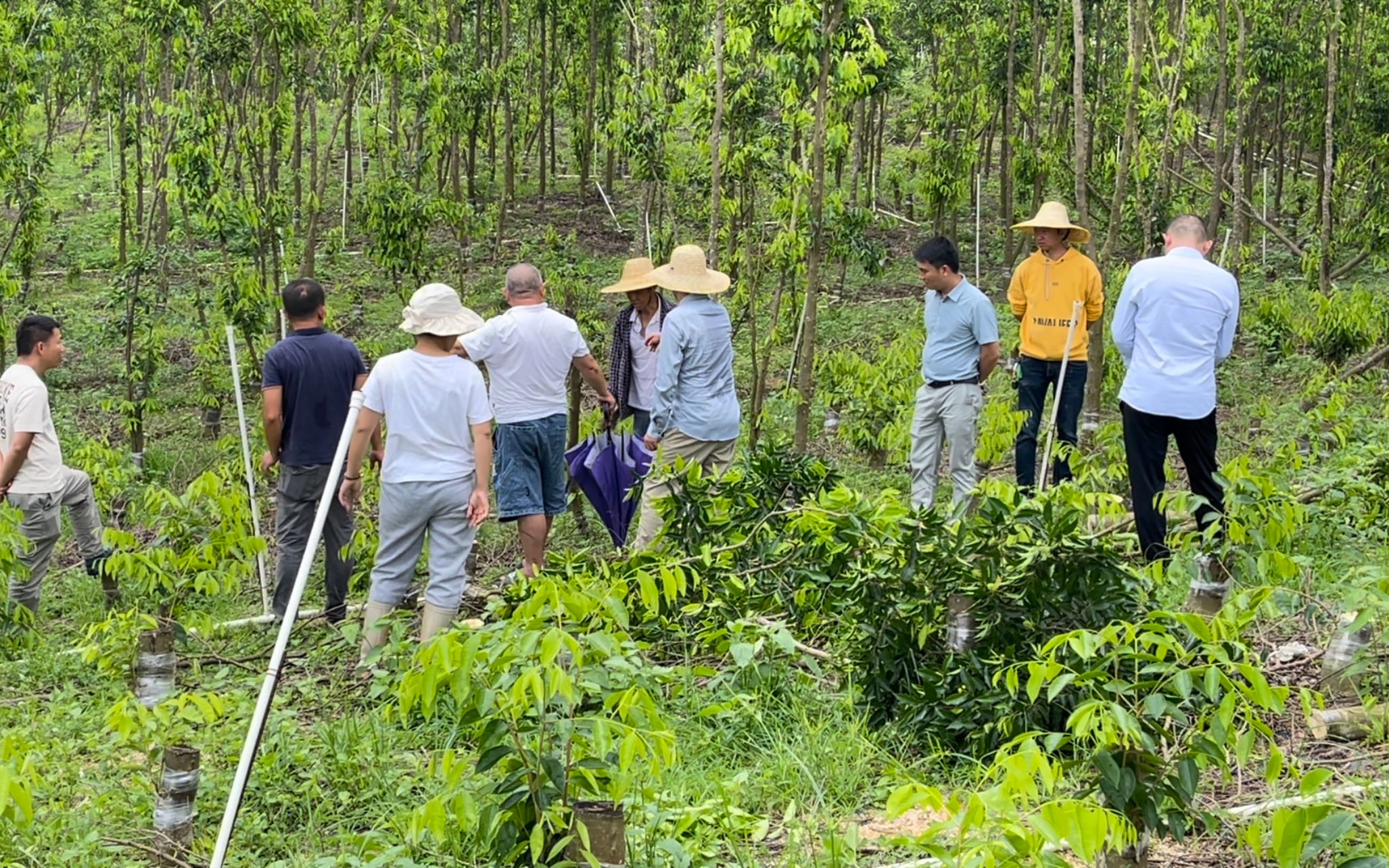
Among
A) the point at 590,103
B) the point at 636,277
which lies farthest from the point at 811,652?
the point at 590,103

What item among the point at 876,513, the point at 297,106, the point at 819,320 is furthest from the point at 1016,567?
the point at 819,320

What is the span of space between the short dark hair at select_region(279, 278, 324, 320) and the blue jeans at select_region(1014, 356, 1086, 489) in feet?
12.4

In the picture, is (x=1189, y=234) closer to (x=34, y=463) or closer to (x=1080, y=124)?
(x=1080, y=124)

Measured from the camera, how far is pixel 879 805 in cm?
382

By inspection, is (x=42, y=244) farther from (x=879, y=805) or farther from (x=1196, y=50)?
(x=879, y=805)

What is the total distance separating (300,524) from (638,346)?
195 centimetres

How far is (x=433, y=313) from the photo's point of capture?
16.6ft

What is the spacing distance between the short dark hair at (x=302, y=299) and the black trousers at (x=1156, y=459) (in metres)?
3.70

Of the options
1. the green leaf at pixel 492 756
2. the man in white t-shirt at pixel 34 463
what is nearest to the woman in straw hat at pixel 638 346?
the man in white t-shirt at pixel 34 463

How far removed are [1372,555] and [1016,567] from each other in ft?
8.06

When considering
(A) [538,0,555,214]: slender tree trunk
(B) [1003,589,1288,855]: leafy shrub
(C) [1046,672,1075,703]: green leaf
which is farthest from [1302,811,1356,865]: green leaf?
(A) [538,0,555,214]: slender tree trunk

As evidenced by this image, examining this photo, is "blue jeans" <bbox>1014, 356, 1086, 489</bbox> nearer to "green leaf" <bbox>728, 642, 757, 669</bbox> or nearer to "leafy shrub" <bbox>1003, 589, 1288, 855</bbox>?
"green leaf" <bbox>728, 642, 757, 669</bbox>

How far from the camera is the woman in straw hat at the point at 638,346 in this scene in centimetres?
678

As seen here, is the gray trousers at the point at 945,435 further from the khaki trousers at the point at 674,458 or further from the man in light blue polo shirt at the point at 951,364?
the khaki trousers at the point at 674,458
